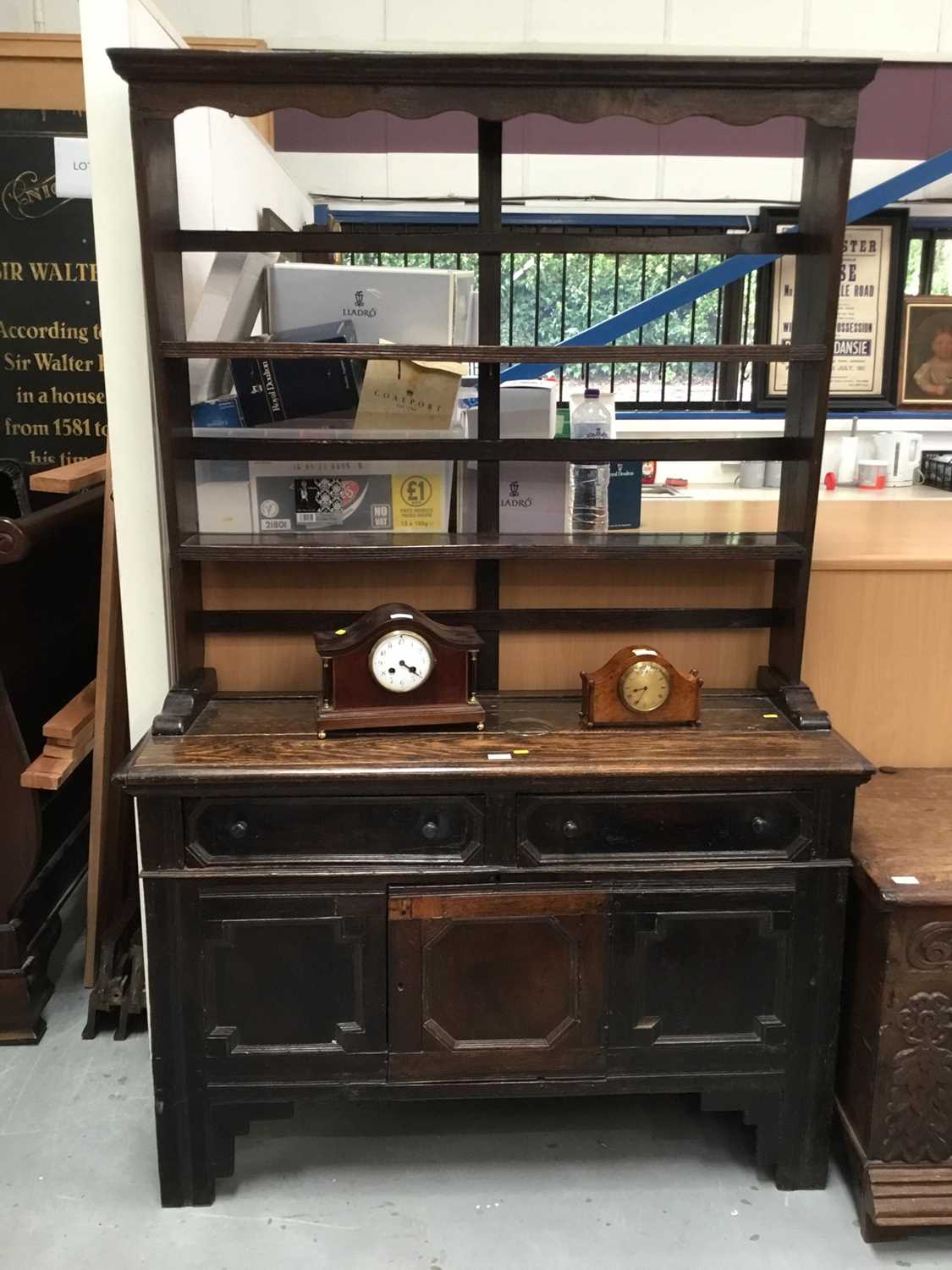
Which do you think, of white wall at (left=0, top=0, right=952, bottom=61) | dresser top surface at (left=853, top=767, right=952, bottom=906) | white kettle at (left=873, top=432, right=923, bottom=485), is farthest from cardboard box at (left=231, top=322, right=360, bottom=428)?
white kettle at (left=873, top=432, right=923, bottom=485)

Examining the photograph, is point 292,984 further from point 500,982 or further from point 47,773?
point 47,773

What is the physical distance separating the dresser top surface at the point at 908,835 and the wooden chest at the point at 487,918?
10cm

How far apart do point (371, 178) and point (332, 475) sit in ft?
7.76

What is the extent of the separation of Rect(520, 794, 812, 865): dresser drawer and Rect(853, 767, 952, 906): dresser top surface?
0.49ft

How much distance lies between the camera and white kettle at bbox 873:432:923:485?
406cm

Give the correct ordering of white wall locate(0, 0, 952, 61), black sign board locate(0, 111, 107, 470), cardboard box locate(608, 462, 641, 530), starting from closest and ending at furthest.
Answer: cardboard box locate(608, 462, 641, 530), black sign board locate(0, 111, 107, 470), white wall locate(0, 0, 952, 61)

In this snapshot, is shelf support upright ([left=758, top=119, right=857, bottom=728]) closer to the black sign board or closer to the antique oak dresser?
the antique oak dresser

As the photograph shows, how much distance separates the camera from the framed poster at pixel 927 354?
4219 mm

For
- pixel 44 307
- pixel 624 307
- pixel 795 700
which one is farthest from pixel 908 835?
pixel 624 307

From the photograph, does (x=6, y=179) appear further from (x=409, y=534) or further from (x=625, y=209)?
(x=625, y=209)

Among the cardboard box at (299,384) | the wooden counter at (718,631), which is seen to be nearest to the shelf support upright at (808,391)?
the wooden counter at (718,631)

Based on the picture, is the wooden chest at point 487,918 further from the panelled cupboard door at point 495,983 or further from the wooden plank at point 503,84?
the wooden plank at point 503,84

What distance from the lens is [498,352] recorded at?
1.76 metres

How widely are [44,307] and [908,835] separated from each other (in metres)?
2.70
